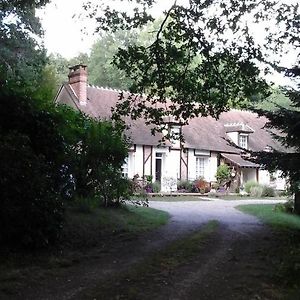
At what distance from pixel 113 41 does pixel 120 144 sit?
5113 centimetres

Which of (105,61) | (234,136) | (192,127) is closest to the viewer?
(192,127)

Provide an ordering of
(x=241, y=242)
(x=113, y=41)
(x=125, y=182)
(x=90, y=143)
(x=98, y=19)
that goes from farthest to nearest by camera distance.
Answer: (x=113, y=41), (x=125, y=182), (x=90, y=143), (x=98, y=19), (x=241, y=242)

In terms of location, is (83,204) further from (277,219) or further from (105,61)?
(105,61)

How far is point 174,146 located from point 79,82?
8422 mm

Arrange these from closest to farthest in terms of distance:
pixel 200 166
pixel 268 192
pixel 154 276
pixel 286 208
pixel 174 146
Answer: pixel 154 276 → pixel 286 208 → pixel 268 192 → pixel 174 146 → pixel 200 166

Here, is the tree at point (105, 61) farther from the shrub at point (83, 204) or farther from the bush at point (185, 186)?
the shrub at point (83, 204)

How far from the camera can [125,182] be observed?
15125mm

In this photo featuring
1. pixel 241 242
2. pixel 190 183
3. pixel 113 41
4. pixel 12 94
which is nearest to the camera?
pixel 12 94

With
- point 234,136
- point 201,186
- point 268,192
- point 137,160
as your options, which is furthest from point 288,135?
point 234,136

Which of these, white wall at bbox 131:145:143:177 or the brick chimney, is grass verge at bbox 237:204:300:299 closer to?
white wall at bbox 131:145:143:177

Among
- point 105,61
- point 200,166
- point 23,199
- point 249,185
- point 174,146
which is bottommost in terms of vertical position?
point 23,199

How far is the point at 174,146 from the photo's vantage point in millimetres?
35531

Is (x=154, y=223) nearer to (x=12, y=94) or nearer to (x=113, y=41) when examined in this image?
(x=12, y=94)

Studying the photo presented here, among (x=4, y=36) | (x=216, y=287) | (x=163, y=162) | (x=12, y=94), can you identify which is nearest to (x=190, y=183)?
(x=163, y=162)
